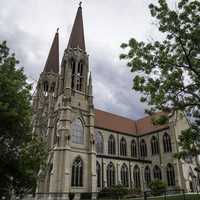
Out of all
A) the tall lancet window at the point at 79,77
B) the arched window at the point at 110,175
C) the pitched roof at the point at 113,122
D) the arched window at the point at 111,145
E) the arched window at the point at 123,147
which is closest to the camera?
the arched window at the point at 110,175

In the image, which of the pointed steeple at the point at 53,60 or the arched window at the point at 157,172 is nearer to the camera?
the arched window at the point at 157,172

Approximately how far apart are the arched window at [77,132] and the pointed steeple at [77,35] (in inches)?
588

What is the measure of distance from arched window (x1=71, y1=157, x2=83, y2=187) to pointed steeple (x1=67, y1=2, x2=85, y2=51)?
20.9m

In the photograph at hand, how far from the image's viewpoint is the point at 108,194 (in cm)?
3005

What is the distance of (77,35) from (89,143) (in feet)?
70.9

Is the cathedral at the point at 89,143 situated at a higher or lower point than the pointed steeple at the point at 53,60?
lower

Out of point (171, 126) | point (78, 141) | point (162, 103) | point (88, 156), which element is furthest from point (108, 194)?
point (162, 103)

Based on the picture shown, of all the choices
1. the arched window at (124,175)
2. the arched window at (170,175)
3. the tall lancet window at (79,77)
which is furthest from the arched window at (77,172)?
the arched window at (170,175)

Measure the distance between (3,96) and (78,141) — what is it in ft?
72.9

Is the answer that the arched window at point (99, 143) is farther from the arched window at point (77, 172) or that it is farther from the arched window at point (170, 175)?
the arched window at point (170, 175)

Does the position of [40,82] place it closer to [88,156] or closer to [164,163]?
[88,156]

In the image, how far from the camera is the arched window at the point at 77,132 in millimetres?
33391

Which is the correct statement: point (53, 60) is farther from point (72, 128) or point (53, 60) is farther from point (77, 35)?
point (72, 128)

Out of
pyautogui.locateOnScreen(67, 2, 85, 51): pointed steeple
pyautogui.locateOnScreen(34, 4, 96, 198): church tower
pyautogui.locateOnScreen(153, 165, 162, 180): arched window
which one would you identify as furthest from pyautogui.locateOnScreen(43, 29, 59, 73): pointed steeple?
pyautogui.locateOnScreen(153, 165, 162, 180): arched window
